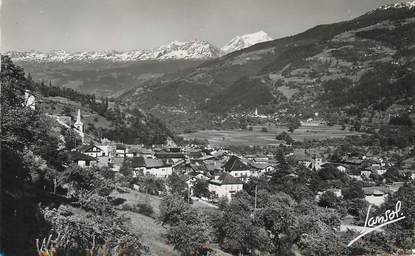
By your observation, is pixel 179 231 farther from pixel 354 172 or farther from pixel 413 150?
pixel 413 150

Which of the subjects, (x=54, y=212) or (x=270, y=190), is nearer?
(x=54, y=212)

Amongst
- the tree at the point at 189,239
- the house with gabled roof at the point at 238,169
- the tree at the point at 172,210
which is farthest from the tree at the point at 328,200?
the tree at the point at 189,239

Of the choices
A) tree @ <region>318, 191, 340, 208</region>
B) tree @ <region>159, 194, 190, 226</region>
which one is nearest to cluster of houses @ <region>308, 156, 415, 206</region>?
tree @ <region>318, 191, 340, 208</region>

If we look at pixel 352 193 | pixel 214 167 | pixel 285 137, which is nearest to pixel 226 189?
pixel 214 167

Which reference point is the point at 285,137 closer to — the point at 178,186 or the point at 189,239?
the point at 178,186

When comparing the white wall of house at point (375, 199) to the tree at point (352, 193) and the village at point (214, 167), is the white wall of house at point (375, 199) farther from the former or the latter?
the tree at point (352, 193)

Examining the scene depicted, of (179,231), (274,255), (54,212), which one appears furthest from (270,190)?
(54,212)

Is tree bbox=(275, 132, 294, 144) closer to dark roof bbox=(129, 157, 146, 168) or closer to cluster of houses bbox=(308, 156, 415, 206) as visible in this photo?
cluster of houses bbox=(308, 156, 415, 206)
